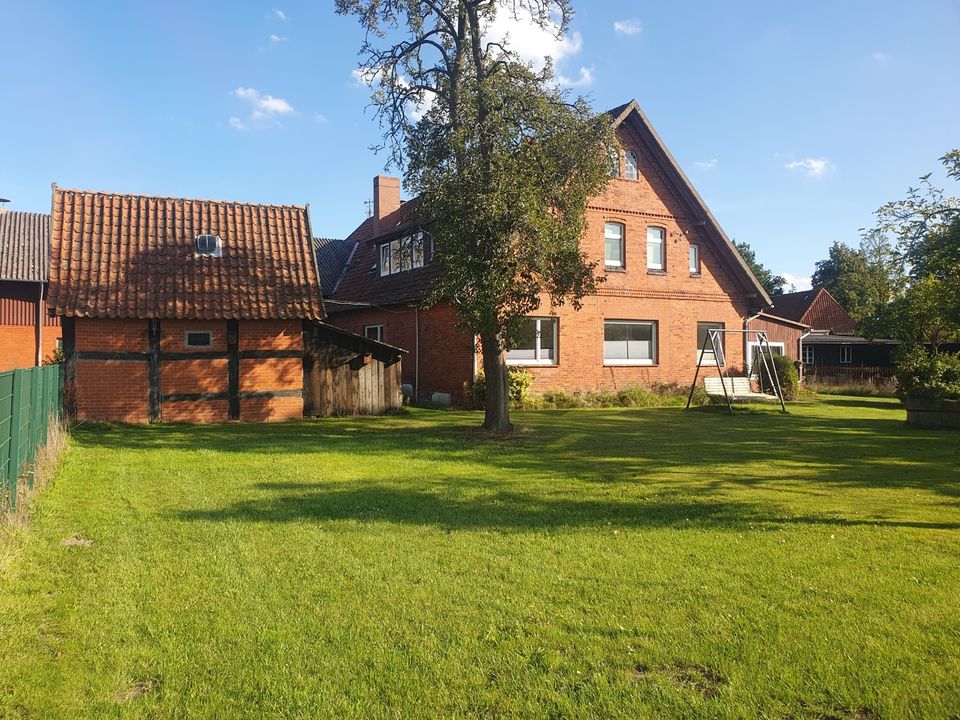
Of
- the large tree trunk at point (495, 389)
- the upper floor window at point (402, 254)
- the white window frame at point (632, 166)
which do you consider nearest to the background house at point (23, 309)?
the upper floor window at point (402, 254)

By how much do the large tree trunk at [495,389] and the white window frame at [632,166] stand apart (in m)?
Result: 12.1

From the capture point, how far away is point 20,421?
25.3 feet

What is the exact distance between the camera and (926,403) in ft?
54.4

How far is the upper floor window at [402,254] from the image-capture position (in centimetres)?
1502

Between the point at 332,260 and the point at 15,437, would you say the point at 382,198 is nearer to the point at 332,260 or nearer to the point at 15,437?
the point at 332,260

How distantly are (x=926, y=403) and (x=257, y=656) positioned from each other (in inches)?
677

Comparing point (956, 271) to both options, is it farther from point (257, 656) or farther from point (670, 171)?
point (670, 171)

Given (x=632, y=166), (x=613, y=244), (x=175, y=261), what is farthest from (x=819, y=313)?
(x=175, y=261)

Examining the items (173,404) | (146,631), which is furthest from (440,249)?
(146,631)

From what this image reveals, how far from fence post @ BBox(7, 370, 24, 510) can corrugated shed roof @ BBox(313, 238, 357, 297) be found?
21133mm

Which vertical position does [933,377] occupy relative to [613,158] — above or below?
below

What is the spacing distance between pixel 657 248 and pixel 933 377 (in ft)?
32.2

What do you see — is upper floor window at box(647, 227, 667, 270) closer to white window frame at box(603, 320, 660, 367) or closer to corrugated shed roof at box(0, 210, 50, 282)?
white window frame at box(603, 320, 660, 367)

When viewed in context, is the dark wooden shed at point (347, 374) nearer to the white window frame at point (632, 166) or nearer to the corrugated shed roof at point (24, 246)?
the white window frame at point (632, 166)
